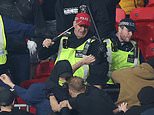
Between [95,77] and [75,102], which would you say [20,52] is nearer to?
[95,77]

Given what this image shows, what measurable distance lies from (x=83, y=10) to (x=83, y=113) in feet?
9.54

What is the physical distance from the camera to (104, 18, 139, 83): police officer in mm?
12117

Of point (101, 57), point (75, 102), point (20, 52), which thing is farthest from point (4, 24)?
point (75, 102)

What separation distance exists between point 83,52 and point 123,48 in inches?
27.7

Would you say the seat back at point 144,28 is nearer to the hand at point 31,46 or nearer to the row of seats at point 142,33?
the row of seats at point 142,33

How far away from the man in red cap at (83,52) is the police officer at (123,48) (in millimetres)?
340

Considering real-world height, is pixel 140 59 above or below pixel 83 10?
below

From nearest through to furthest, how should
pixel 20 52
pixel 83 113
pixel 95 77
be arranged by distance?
pixel 83 113, pixel 95 77, pixel 20 52

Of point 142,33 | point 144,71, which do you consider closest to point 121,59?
point 142,33

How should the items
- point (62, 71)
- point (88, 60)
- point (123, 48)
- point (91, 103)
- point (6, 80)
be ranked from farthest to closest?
point (123, 48) < point (88, 60) < point (6, 80) < point (62, 71) < point (91, 103)

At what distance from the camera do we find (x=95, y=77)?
461 inches

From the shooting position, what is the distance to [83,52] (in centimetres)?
1191

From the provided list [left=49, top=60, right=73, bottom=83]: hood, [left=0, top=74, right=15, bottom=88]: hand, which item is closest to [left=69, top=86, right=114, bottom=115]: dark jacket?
[left=49, top=60, right=73, bottom=83]: hood

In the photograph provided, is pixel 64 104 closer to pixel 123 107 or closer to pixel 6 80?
pixel 123 107
